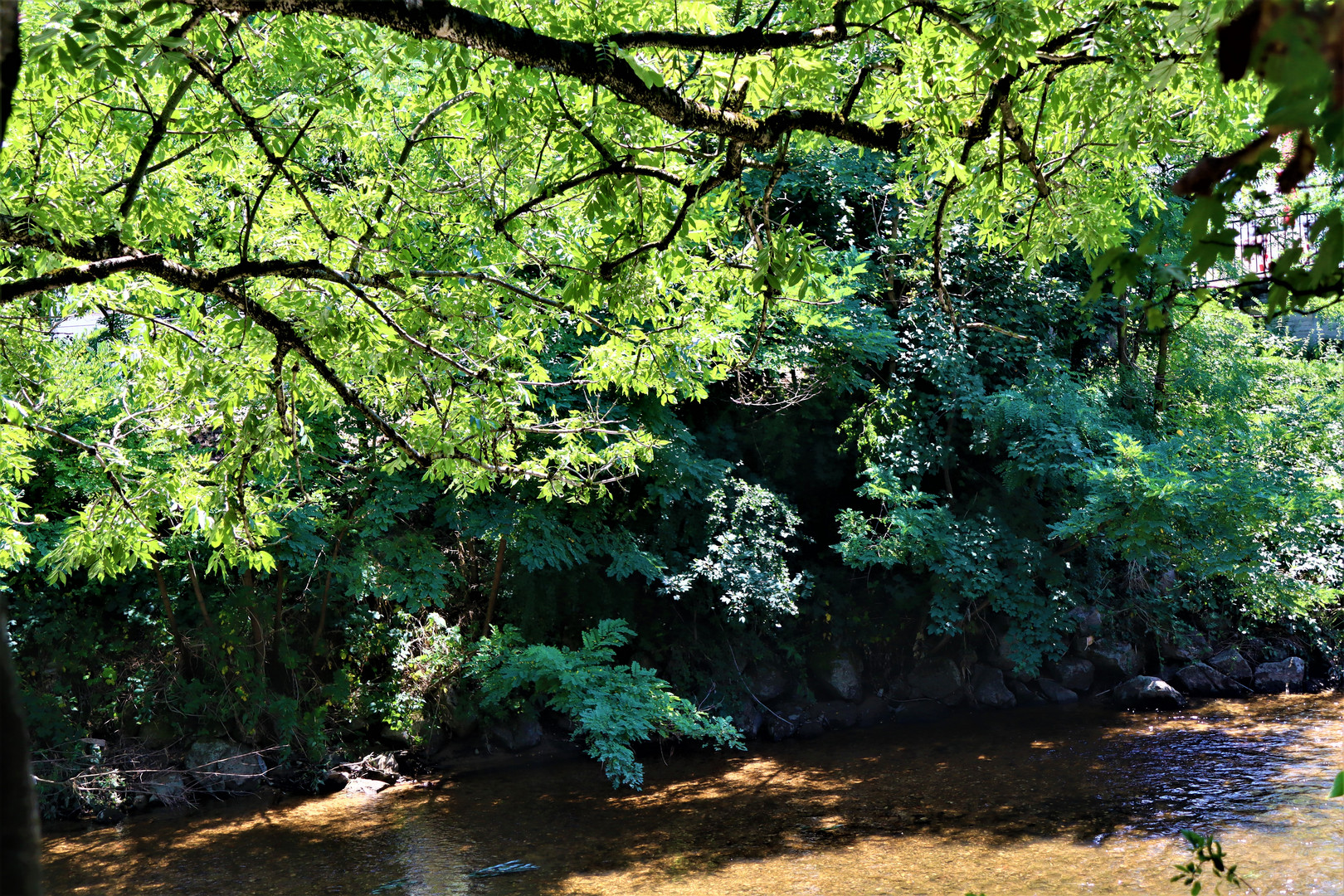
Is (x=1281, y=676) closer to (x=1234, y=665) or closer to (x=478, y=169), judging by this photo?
(x=1234, y=665)

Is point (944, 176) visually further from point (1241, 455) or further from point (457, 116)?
point (1241, 455)

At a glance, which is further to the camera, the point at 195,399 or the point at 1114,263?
the point at 195,399

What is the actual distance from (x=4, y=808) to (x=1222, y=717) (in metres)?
11.2

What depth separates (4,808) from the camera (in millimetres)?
1019

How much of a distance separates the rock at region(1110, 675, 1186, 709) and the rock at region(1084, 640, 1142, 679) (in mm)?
361

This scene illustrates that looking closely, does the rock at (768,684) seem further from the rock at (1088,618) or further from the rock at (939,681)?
the rock at (1088,618)

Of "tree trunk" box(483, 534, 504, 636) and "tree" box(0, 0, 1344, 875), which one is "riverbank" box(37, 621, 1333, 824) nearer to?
"tree trunk" box(483, 534, 504, 636)

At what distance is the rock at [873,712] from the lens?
1081 cm

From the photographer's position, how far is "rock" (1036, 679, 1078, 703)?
440 inches

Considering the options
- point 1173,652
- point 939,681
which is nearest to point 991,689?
point 939,681

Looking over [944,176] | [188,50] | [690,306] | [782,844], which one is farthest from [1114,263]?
[782,844]

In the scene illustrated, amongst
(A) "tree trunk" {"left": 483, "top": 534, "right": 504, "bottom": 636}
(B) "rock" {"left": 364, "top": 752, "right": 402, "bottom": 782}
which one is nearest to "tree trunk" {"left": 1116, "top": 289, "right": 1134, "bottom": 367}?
(A) "tree trunk" {"left": 483, "top": 534, "right": 504, "bottom": 636}

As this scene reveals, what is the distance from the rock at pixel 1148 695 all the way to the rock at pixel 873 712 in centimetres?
247

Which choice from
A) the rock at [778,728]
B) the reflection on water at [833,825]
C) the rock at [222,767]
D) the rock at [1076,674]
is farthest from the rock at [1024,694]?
the rock at [222,767]
